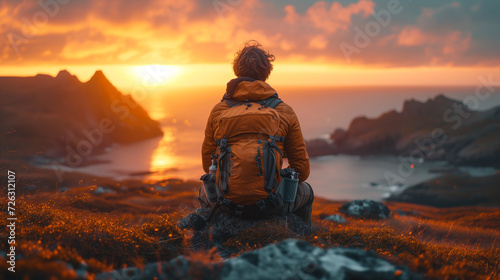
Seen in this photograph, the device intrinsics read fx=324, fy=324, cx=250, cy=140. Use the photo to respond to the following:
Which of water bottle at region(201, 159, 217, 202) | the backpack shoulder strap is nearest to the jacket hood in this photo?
the backpack shoulder strap

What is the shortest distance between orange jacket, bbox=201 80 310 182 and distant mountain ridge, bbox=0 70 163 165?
8010cm

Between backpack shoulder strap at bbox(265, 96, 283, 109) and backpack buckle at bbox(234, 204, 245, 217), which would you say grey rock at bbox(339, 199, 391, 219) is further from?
backpack shoulder strap at bbox(265, 96, 283, 109)

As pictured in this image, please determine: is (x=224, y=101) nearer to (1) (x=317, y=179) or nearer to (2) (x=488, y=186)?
(2) (x=488, y=186)

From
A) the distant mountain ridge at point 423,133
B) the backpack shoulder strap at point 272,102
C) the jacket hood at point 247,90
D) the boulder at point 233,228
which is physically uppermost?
the distant mountain ridge at point 423,133

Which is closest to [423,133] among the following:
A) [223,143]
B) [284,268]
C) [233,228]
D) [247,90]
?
[233,228]

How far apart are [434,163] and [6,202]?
13371 cm

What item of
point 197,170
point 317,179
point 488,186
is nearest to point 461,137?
point 317,179

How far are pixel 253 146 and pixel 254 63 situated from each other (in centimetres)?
189

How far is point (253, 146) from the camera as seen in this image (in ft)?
19.4

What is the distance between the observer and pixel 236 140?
20.2 feet

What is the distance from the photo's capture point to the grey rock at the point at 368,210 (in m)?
17.7

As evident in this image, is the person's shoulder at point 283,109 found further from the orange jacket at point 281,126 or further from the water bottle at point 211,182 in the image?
the water bottle at point 211,182

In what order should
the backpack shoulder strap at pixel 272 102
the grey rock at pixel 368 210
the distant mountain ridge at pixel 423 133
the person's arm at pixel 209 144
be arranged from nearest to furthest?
the backpack shoulder strap at pixel 272 102 → the person's arm at pixel 209 144 → the grey rock at pixel 368 210 → the distant mountain ridge at pixel 423 133

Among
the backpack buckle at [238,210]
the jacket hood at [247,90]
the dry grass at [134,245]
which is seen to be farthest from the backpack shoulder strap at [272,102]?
the dry grass at [134,245]
